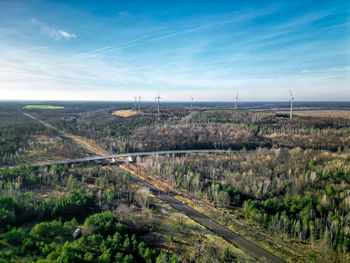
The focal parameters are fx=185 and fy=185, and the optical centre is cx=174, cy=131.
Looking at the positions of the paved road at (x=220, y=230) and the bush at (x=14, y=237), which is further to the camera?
the paved road at (x=220, y=230)

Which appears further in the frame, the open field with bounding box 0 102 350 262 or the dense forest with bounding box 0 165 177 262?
the open field with bounding box 0 102 350 262

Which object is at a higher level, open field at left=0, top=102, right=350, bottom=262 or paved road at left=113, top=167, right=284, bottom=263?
open field at left=0, top=102, right=350, bottom=262


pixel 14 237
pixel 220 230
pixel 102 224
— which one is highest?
pixel 14 237

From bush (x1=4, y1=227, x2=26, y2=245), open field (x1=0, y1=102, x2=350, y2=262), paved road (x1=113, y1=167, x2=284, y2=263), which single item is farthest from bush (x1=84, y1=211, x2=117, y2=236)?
paved road (x1=113, y1=167, x2=284, y2=263)

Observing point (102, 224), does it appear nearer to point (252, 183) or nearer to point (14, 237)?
point (14, 237)

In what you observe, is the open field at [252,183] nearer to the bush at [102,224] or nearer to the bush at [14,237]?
the bush at [102,224]

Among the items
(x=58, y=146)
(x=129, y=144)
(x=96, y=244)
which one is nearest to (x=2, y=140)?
(x=58, y=146)

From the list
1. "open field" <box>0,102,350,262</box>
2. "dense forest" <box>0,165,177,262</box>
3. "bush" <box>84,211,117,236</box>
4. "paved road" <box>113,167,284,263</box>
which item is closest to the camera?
"dense forest" <box>0,165,177,262</box>

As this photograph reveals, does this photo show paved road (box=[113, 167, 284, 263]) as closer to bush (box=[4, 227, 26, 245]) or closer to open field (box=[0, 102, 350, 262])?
open field (box=[0, 102, 350, 262])

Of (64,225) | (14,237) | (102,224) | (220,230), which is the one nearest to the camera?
(14,237)

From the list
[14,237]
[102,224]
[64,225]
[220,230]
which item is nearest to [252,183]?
[220,230]

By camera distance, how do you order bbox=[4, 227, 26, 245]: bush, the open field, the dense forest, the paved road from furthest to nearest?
the open field
the paved road
bbox=[4, 227, 26, 245]: bush
the dense forest

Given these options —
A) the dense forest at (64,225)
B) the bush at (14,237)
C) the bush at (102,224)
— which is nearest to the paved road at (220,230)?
the dense forest at (64,225)
